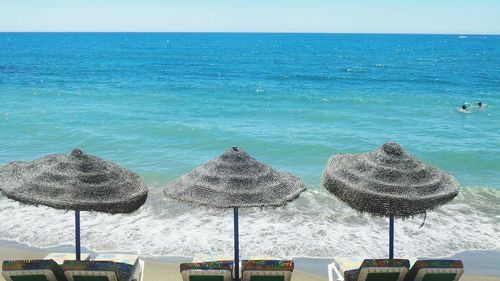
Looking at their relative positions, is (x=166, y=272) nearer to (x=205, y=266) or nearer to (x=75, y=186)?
(x=205, y=266)

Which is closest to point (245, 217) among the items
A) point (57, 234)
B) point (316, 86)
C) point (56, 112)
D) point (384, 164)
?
point (57, 234)

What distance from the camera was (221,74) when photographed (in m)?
51.4

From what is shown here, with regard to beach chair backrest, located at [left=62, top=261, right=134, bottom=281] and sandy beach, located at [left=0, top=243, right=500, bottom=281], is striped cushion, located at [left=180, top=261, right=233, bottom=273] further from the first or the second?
sandy beach, located at [left=0, top=243, right=500, bottom=281]

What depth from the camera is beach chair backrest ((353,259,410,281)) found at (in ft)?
24.3

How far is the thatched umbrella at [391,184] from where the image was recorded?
7.19m

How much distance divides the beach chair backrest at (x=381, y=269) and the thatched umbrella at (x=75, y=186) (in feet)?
10.7

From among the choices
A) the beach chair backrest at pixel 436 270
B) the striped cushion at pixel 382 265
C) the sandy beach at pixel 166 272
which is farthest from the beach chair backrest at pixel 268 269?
the sandy beach at pixel 166 272

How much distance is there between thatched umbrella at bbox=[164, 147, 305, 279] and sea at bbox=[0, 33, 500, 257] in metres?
0.80

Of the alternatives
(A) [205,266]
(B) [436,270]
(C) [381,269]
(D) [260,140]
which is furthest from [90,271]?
(D) [260,140]

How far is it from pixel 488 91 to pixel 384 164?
3413 cm

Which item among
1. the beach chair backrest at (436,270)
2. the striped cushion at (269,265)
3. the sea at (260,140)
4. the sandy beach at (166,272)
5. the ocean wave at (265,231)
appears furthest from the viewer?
the sea at (260,140)

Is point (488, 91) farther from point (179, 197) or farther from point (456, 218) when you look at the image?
point (179, 197)

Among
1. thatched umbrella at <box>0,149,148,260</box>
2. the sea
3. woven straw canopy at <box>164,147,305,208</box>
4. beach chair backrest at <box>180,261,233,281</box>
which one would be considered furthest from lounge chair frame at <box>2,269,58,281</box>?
the sea

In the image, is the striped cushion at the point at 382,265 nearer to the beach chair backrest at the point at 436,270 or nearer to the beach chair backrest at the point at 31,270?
the beach chair backrest at the point at 436,270
